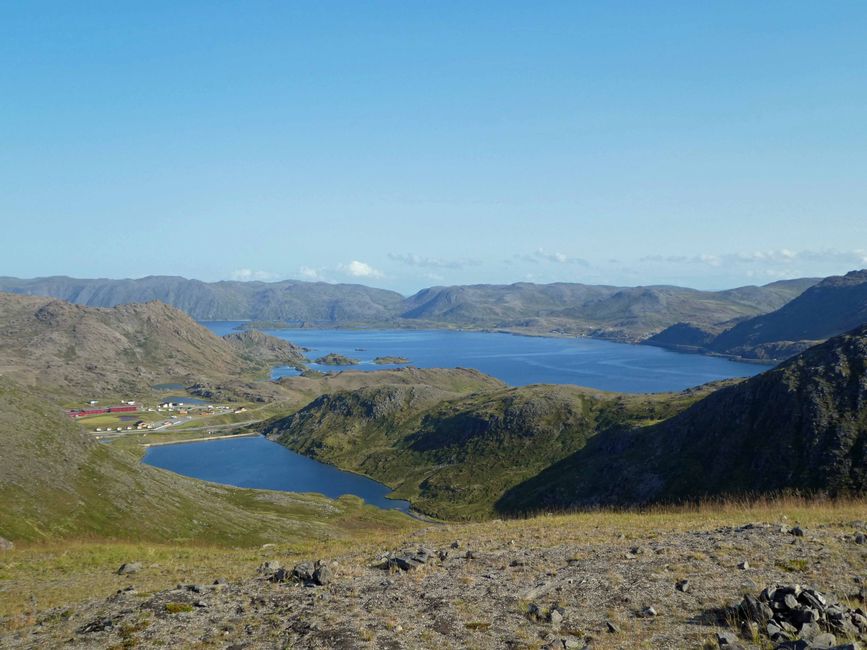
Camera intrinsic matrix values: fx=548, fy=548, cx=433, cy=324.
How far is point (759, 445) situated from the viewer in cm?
10088

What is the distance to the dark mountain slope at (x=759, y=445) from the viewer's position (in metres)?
88.8

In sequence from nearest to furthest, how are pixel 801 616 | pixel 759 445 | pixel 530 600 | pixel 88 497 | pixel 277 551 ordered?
pixel 801 616, pixel 530 600, pixel 277 551, pixel 88 497, pixel 759 445

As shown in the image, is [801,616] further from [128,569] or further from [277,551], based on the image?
[128,569]

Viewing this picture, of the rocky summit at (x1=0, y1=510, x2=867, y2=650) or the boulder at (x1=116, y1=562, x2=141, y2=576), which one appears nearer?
the rocky summit at (x1=0, y1=510, x2=867, y2=650)

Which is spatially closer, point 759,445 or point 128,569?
point 128,569

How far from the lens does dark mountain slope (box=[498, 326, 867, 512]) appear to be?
88.8 meters

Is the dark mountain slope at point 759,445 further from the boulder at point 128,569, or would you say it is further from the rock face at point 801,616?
the boulder at point 128,569

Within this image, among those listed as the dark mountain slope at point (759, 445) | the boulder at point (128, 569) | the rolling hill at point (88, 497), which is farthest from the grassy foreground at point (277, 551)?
the dark mountain slope at point (759, 445)

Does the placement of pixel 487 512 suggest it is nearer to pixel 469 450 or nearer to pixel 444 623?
pixel 469 450

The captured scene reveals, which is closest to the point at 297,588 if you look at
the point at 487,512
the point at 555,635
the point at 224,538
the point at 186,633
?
the point at 186,633

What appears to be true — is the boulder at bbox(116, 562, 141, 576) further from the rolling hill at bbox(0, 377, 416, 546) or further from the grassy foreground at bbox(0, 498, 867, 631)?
the rolling hill at bbox(0, 377, 416, 546)

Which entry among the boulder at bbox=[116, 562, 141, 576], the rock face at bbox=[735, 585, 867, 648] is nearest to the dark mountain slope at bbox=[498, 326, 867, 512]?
the rock face at bbox=[735, 585, 867, 648]

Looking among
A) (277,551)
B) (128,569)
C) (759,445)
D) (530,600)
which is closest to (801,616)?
(530,600)

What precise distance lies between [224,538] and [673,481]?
80.6 m
